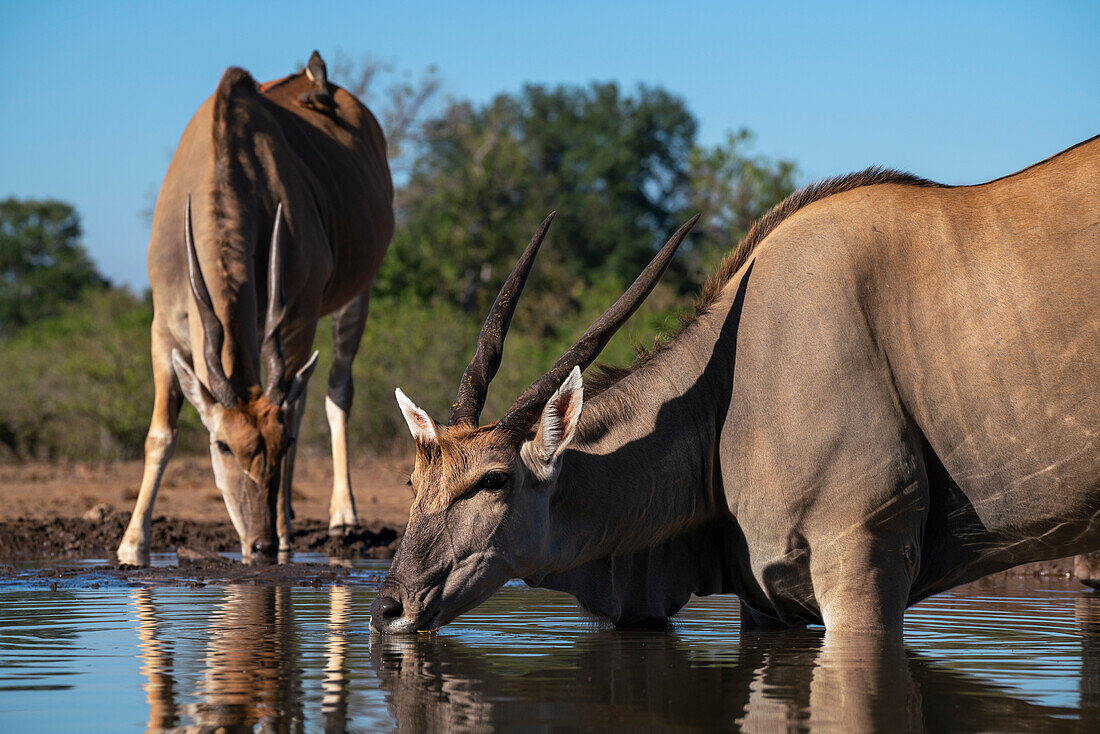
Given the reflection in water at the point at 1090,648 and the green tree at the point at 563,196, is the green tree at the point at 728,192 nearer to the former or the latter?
the green tree at the point at 563,196

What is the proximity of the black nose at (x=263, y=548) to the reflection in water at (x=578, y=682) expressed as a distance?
236cm

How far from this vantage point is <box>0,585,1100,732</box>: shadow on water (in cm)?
353

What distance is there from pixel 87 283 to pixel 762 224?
43718 mm

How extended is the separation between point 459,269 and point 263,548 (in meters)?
19.9

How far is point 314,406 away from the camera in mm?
18828

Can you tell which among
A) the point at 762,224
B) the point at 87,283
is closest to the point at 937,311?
the point at 762,224

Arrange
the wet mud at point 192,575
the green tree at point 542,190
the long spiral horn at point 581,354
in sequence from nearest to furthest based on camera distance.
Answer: the long spiral horn at point 581,354 → the wet mud at point 192,575 → the green tree at point 542,190

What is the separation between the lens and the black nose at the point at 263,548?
801cm

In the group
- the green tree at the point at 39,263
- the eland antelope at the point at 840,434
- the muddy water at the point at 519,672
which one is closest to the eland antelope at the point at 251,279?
the muddy water at the point at 519,672

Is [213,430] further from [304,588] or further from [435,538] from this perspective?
[435,538]

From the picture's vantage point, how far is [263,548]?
26.3 ft

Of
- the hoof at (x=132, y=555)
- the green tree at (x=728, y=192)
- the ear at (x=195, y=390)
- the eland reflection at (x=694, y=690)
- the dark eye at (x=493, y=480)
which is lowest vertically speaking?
the eland reflection at (x=694, y=690)

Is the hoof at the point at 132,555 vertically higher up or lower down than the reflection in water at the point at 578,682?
higher up

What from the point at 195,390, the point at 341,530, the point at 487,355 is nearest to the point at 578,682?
the point at 487,355
